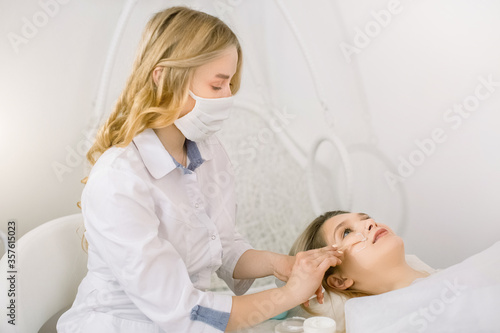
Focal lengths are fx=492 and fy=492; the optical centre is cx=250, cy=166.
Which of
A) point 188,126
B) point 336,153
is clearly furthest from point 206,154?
point 336,153

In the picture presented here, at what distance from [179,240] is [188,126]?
305 millimetres

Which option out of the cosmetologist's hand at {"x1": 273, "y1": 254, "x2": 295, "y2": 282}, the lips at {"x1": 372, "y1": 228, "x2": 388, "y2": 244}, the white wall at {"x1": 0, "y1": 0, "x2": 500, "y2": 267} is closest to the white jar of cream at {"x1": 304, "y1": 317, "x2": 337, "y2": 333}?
the cosmetologist's hand at {"x1": 273, "y1": 254, "x2": 295, "y2": 282}

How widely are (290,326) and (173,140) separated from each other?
0.65m

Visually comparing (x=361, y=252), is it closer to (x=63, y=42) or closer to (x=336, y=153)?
(x=336, y=153)

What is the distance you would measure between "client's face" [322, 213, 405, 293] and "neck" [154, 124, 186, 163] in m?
0.56

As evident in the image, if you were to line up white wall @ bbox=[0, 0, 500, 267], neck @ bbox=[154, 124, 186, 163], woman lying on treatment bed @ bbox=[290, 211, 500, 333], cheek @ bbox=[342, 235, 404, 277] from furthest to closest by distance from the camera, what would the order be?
white wall @ bbox=[0, 0, 500, 267], cheek @ bbox=[342, 235, 404, 277], neck @ bbox=[154, 124, 186, 163], woman lying on treatment bed @ bbox=[290, 211, 500, 333]

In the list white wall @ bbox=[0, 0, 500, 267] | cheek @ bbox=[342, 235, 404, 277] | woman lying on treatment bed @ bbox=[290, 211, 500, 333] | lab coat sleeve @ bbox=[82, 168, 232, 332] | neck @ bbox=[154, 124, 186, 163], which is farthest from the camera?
white wall @ bbox=[0, 0, 500, 267]

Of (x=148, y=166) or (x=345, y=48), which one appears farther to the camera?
(x=345, y=48)

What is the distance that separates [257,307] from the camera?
49.0 inches

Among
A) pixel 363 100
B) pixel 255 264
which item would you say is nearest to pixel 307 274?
pixel 255 264

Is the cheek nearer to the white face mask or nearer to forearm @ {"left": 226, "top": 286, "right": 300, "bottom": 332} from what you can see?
forearm @ {"left": 226, "top": 286, "right": 300, "bottom": 332}

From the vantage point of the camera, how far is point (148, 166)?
127 centimetres

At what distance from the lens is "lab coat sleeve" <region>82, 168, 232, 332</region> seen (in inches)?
44.4

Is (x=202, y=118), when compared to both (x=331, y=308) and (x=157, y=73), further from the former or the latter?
(x=331, y=308)
